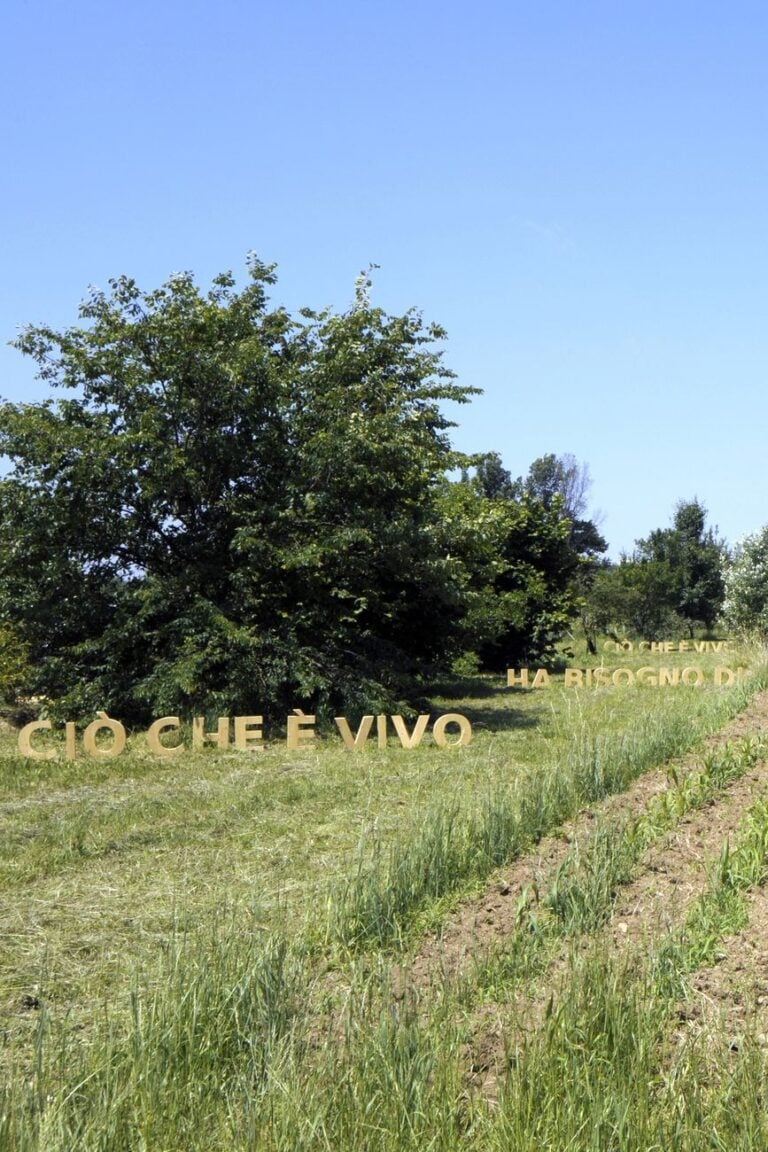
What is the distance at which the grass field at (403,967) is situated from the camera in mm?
3623

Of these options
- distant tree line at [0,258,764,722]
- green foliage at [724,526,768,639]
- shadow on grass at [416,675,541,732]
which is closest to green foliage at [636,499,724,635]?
green foliage at [724,526,768,639]

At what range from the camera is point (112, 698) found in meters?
15.2

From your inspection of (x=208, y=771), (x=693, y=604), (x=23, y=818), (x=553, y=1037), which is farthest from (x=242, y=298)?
(x=693, y=604)

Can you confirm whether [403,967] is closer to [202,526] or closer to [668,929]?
[668,929]

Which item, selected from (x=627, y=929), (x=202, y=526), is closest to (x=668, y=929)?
(x=627, y=929)

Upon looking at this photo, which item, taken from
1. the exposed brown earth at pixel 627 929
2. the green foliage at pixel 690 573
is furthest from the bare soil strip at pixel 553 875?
the green foliage at pixel 690 573

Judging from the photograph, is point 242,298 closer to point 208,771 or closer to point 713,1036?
point 208,771

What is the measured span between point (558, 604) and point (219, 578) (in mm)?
12610

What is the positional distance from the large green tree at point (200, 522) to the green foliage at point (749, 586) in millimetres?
15134

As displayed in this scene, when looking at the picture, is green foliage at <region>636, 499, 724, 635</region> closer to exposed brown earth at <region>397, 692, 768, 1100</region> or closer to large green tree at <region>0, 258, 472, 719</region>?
large green tree at <region>0, 258, 472, 719</region>

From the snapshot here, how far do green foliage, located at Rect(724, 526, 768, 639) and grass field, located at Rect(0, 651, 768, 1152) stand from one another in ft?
67.1

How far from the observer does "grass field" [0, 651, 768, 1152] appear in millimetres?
3623

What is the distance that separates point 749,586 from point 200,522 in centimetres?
1747

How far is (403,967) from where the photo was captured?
15.9ft
